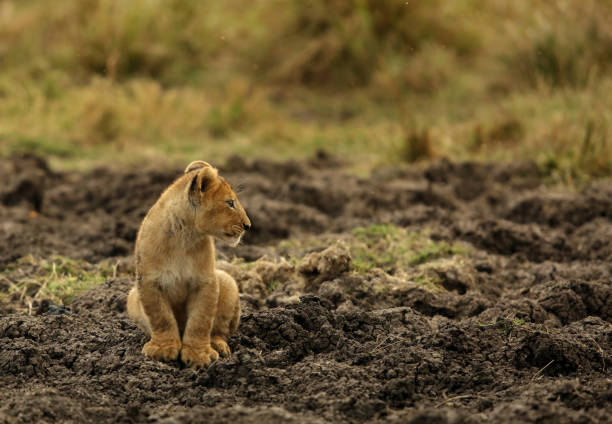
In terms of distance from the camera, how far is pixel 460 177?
8992mm

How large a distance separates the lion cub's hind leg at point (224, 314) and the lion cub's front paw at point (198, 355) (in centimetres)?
12

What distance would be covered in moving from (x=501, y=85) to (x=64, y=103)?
7.37m

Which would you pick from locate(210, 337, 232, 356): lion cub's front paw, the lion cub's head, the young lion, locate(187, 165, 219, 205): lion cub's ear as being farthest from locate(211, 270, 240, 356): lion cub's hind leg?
locate(187, 165, 219, 205): lion cub's ear

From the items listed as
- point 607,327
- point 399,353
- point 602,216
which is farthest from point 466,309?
point 602,216

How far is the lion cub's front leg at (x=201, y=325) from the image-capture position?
13.1 ft

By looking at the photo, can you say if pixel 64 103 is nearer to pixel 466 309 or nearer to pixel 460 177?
pixel 460 177

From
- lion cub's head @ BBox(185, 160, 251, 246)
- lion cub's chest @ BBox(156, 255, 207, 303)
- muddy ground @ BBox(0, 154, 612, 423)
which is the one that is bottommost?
muddy ground @ BBox(0, 154, 612, 423)

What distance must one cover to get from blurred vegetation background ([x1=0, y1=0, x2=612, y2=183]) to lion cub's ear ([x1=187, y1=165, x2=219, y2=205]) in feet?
18.9

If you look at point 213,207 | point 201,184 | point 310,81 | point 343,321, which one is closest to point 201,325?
point 213,207

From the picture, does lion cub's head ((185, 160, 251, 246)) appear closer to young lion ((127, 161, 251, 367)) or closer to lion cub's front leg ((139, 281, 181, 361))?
young lion ((127, 161, 251, 367))

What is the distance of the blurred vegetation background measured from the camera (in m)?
10.5

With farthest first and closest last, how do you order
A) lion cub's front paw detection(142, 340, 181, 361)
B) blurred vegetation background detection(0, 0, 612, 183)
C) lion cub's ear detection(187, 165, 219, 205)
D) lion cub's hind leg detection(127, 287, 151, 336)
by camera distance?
1. blurred vegetation background detection(0, 0, 612, 183)
2. lion cub's hind leg detection(127, 287, 151, 336)
3. lion cub's front paw detection(142, 340, 181, 361)
4. lion cub's ear detection(187, 165, 219, 205)

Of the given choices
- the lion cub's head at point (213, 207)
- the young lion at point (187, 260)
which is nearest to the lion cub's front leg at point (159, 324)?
the young lion at point (187, 260)

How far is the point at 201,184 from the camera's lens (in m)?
3.93
